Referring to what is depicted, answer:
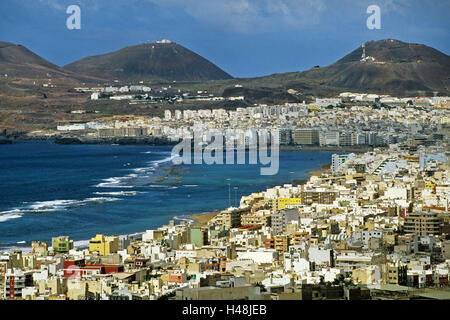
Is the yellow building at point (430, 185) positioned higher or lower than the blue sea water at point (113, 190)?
higher

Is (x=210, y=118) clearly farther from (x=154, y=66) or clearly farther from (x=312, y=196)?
(x=312, y=196)

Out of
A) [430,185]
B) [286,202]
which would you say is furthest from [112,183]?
[430,185]

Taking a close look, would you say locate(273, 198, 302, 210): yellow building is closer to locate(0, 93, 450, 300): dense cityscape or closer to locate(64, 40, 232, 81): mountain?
locate(0, 93, 450, 300): dense cityscape

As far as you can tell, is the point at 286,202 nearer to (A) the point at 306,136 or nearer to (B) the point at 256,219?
(B) the point at 256,219

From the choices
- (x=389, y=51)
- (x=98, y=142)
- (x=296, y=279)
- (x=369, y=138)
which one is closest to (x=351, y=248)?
(x=296, y=279)

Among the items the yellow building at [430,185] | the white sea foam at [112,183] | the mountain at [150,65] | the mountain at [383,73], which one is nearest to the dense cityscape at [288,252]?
the yellow building at [430,185]

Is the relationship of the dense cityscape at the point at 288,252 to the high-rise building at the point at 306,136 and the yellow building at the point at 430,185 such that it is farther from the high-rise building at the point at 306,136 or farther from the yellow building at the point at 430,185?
the high-rise building at the point at 306,136
